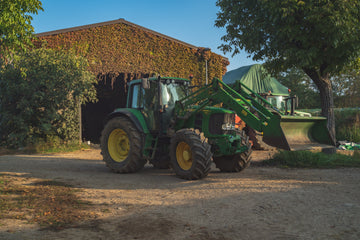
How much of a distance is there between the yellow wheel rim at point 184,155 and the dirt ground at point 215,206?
35 centimetres

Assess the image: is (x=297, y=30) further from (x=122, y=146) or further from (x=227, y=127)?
(x=122, y=146)

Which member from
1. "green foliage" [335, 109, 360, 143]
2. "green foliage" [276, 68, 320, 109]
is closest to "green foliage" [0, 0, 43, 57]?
"green foliage" [335, 109, 360, 143]

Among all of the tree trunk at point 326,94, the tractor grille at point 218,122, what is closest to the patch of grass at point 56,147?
the tractor grille at point 218,122

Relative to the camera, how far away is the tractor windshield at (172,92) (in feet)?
26.5

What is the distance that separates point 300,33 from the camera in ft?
33.1

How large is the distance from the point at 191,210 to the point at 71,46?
1298 centimetres

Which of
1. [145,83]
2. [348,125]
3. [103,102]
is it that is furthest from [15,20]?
[348,125]

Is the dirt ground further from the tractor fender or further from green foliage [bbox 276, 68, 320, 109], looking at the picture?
green foliage [bbox 276, 68, 320, 109]

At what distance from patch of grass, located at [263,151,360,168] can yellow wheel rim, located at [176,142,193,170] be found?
3.33m

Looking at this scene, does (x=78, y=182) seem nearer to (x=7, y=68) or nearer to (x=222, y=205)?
(x=222, y=205)

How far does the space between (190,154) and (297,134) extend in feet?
7.70

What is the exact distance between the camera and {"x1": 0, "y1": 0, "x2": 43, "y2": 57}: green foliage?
25.8 ft

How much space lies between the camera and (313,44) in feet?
34.2

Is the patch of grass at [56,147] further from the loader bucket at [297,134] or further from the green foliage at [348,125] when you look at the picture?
the green foliage at [348,125]
